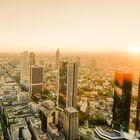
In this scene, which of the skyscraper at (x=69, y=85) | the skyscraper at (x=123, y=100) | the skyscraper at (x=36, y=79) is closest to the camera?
the skyscraper at (x=123, y=100)

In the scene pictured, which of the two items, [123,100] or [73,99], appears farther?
[73,99]

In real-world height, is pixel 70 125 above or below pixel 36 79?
below

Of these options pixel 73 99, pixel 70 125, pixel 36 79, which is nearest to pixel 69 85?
pixel 73 99

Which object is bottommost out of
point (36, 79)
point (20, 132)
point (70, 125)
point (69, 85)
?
point (20, 132)

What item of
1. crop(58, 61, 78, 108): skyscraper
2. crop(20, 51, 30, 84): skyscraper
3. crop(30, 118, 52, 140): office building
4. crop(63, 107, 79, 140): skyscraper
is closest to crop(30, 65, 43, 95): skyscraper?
crop(20, 51, 30, 84): skyscraper

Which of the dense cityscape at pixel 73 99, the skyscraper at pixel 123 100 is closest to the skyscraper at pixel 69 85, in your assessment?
the dense cityscape at pixel 73 99

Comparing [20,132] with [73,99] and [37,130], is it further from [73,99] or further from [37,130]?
[73,99]

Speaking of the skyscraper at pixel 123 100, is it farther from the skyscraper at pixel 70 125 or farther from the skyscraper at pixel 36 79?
the skyscraper at pixel 36 79

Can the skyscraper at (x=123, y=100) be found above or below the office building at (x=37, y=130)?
above

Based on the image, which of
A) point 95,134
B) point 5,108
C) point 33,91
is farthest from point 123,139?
point 33,91
